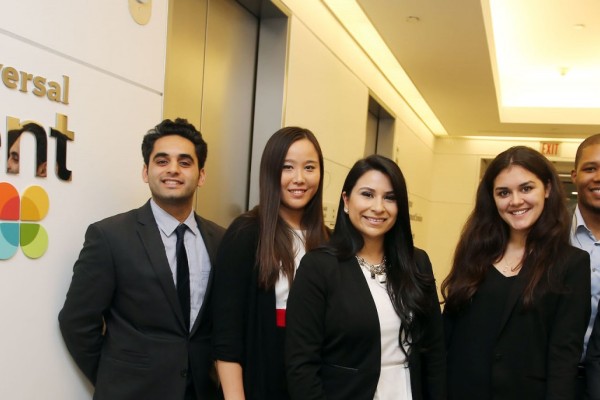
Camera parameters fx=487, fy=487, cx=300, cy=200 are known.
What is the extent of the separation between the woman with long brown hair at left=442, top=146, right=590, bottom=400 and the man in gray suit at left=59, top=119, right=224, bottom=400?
1.13 metres

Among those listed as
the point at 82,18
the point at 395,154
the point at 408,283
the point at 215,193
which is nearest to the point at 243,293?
the point at 408,283

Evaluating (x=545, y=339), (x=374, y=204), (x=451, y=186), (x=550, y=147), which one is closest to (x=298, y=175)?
(x=374, y=204)

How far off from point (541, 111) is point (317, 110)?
19.2ft

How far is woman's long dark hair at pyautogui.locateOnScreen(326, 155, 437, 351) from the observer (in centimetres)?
186

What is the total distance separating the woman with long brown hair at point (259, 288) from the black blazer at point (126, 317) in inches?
7.0

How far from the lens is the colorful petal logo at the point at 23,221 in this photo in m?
1.63

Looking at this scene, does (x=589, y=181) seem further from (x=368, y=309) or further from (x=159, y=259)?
(x=159, y=259)

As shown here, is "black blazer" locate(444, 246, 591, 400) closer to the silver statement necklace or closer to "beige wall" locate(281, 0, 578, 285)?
the silver statement necklace

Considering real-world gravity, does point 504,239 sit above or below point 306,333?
above

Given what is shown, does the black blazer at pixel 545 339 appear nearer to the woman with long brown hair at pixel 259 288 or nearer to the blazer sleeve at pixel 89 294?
the woman with long brown hair at pixel 259 288

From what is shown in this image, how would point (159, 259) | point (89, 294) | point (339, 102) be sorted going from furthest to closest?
point (339, 102)
point (159, 259)
point (89, 294)

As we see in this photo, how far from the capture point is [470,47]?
5.05 m

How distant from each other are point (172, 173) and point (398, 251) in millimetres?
981

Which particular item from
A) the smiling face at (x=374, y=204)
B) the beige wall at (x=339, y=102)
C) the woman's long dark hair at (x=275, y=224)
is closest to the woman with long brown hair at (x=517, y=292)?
the smiling face at (x=374, y=204)
